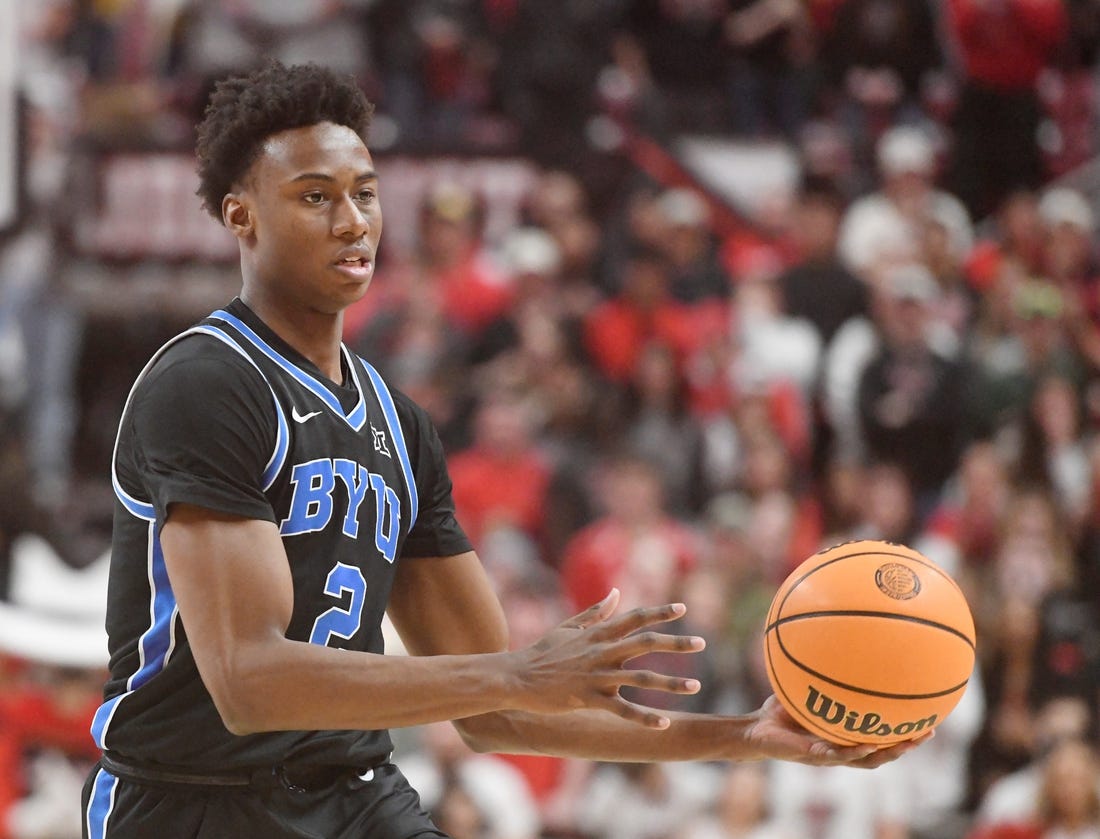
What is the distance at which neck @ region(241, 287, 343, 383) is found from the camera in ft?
12.3

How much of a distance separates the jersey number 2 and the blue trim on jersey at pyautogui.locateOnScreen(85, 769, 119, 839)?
20.9 inches

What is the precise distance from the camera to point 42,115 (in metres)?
11.9

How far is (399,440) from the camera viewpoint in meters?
3.93

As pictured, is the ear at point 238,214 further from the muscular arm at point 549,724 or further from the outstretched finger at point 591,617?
the outstretched finger at point 591,617

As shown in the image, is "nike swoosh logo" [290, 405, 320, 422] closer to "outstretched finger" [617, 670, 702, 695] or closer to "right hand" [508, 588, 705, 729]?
"right hand" [508, 588, 705, 729]

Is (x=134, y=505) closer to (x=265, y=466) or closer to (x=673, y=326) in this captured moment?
(x=265, y=466)

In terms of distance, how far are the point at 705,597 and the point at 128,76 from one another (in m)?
6.71

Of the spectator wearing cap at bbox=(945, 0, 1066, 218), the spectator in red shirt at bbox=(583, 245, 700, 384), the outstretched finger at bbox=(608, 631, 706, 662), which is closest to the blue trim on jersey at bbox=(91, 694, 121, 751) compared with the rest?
the outstretched finger at bbox=(608, 631, 706, 662)

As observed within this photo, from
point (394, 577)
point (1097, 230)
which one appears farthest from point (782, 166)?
point (394, 577)

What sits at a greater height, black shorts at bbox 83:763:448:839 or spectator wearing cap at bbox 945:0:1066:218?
spectator wearing cap at bbox 945:0:1066:218

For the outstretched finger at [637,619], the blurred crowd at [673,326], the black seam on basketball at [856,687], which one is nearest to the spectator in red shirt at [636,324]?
the blurred crowd at [673,326]

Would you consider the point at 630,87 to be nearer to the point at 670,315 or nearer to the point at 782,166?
the point at 782,166

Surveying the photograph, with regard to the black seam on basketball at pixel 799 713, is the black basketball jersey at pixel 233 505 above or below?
above

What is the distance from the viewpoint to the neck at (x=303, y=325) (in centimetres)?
375
